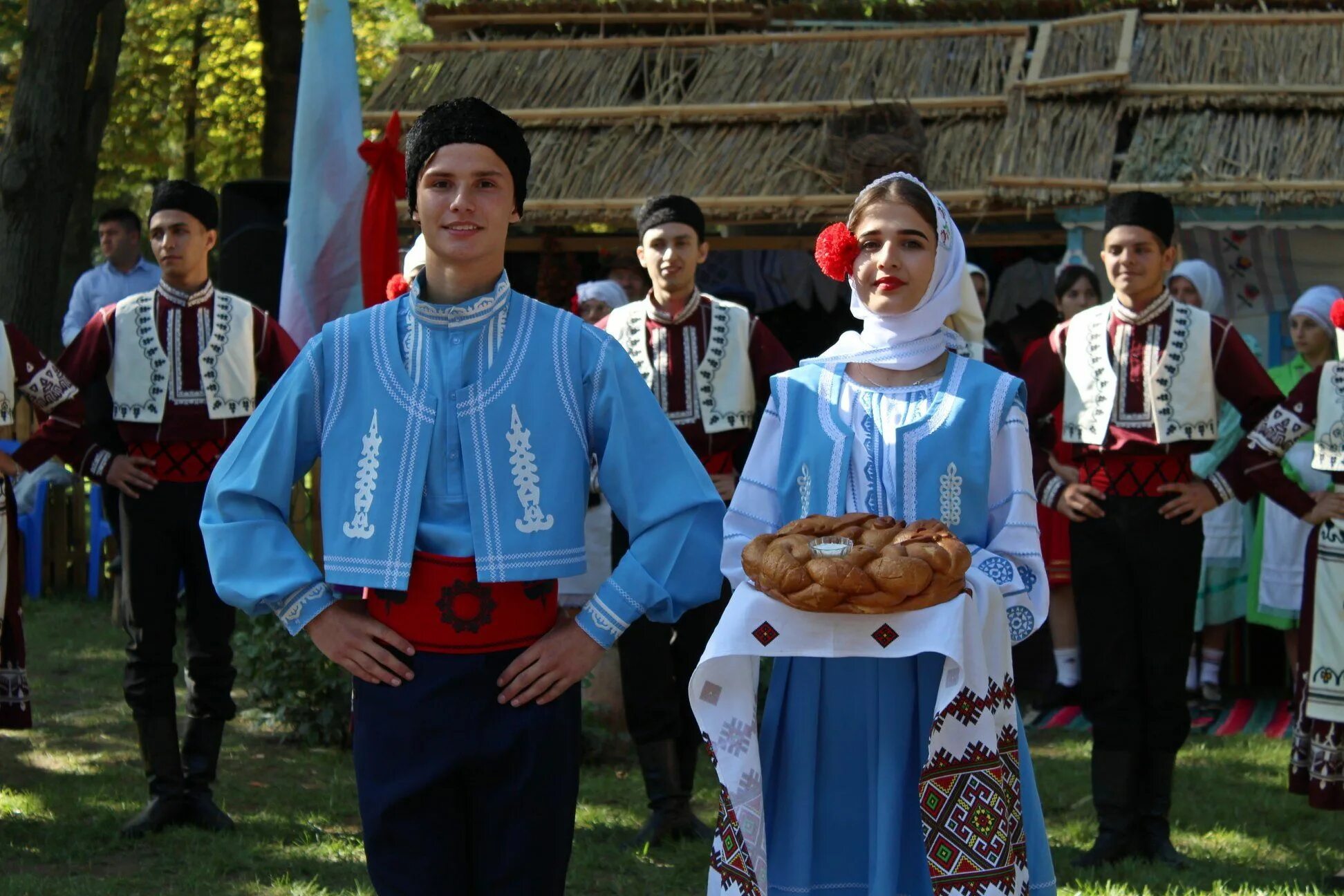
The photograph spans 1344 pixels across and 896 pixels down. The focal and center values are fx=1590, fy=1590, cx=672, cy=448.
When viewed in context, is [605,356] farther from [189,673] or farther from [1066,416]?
[189,673]

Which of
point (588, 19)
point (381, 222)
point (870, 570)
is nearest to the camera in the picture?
point (870, 570)

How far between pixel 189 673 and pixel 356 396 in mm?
2826

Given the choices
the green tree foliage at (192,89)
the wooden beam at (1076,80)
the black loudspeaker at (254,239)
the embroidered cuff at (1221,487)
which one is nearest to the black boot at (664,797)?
the embroidered cuff at (1221,487)

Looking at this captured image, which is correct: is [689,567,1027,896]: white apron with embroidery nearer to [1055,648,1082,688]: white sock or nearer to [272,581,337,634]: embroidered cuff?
[272,581,337,634]: embroidered cuff

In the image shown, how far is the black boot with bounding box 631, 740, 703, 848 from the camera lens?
5152 millimetres

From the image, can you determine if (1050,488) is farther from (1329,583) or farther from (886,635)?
(886,635)

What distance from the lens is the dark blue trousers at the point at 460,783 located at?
8.93ft

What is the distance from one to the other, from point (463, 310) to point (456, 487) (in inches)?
12.4

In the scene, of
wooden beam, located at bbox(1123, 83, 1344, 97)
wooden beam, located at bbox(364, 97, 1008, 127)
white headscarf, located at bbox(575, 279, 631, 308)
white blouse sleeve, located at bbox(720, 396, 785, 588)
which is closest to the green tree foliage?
wooden beam, located at bbox(364, 97, 1008, 127)

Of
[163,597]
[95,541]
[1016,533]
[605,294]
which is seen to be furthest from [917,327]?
[95,541]

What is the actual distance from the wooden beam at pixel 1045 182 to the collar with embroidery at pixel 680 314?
414 centimetres

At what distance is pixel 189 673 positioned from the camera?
527 cm

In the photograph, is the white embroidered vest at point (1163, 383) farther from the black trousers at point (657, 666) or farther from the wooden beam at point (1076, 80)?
→ the wooden beam at point (1076, 80)

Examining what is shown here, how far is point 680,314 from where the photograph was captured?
524cm
